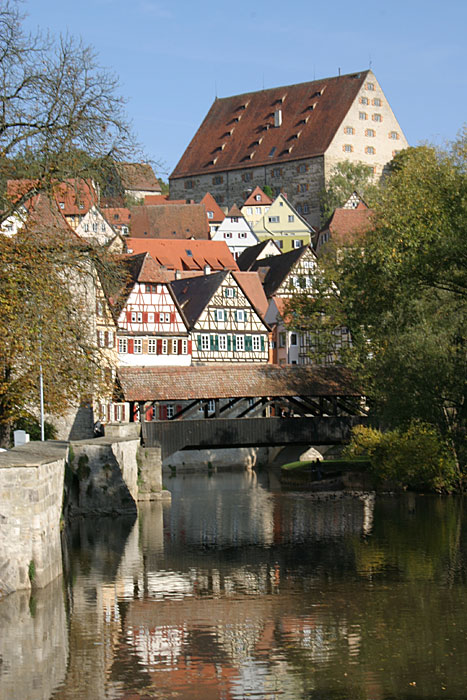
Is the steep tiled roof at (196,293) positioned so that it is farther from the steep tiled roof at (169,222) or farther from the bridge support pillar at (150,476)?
the steep tiled roof at (169,222)

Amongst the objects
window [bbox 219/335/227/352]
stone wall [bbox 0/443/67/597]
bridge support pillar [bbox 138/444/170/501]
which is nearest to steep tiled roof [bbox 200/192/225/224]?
window [bbox 219/335/227/352]

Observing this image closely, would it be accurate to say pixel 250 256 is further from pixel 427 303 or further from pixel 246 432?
pixel 427 303

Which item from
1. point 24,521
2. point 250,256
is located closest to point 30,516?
point 24,521

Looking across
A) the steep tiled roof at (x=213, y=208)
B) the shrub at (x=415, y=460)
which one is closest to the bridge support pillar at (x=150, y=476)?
the shrub at (x=415, y=460)

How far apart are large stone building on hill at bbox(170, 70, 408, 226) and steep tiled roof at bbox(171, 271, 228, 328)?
Result: 3603cm

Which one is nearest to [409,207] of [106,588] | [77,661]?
[106,588]

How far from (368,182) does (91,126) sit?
75.2m

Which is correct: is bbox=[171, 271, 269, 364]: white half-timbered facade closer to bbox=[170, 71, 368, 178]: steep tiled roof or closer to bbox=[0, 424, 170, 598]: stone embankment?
bbox=[0, 424, 170, 598]: stone embankment

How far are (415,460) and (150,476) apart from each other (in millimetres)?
6693

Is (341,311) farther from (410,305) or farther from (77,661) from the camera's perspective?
(77,661)

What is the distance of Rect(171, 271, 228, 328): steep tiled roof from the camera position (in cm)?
5050

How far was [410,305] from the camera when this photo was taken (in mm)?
27797

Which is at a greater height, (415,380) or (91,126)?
(91,126)

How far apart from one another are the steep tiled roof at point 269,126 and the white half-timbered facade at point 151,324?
46.0m
